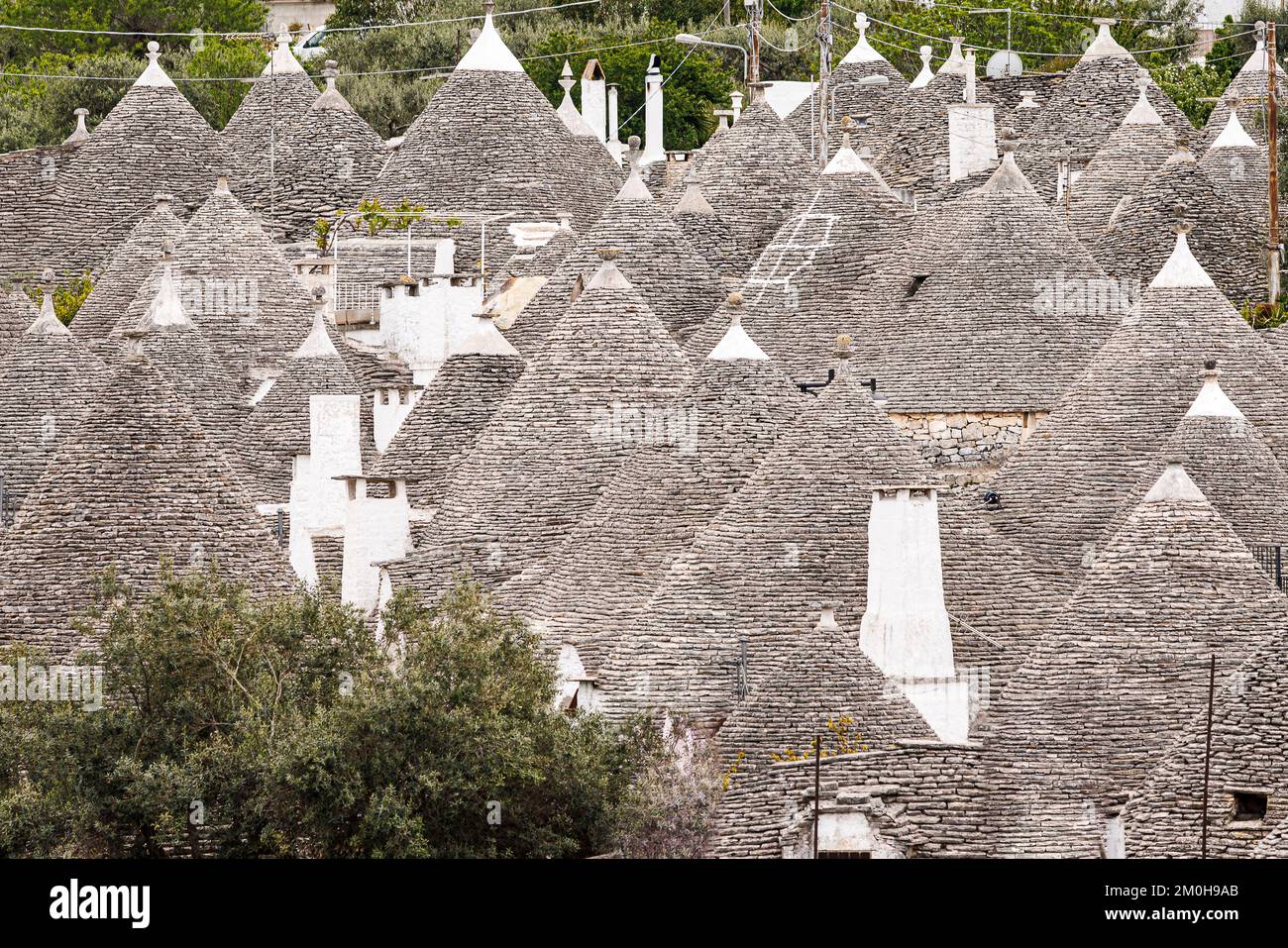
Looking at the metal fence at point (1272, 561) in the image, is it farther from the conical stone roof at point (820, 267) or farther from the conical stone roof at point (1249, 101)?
the conical stone roof at point (1249, 101)

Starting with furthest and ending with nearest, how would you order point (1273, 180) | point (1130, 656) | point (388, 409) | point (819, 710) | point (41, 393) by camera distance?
point (1273, 180)
point (388, 409)
point (41, 393)
point (1130, 656)
point (819, 710)

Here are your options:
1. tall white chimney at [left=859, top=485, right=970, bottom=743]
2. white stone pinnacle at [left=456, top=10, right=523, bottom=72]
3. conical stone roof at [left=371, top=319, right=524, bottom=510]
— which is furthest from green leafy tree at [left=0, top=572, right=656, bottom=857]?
white stone pinnacle at [left=456, top=10, right=523, bottom=72]

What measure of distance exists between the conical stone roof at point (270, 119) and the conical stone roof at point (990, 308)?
54.5 ft

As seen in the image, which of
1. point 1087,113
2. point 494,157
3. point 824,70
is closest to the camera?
point 824,70

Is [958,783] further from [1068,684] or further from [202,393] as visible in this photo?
[202,393]

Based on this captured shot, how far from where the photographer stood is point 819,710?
39625mm

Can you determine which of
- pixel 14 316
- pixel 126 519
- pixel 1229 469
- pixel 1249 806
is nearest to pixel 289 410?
pixel 14 316

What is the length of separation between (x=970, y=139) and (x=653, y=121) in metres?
12.3

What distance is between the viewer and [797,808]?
38.3 m

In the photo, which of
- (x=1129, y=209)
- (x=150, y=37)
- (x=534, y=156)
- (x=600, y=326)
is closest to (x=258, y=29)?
(x=150, y=37)

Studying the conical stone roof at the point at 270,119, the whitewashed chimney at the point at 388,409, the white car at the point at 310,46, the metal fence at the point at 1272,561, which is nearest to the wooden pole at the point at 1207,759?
the metal fence at the point at 1272,561

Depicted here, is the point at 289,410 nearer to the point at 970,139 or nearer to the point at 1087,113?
the point at 970,139

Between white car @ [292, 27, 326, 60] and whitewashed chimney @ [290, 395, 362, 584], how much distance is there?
126 feet

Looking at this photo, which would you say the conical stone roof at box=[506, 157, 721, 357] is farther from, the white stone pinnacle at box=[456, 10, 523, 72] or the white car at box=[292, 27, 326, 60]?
the white car at box=[292, 27, 326, 60]
